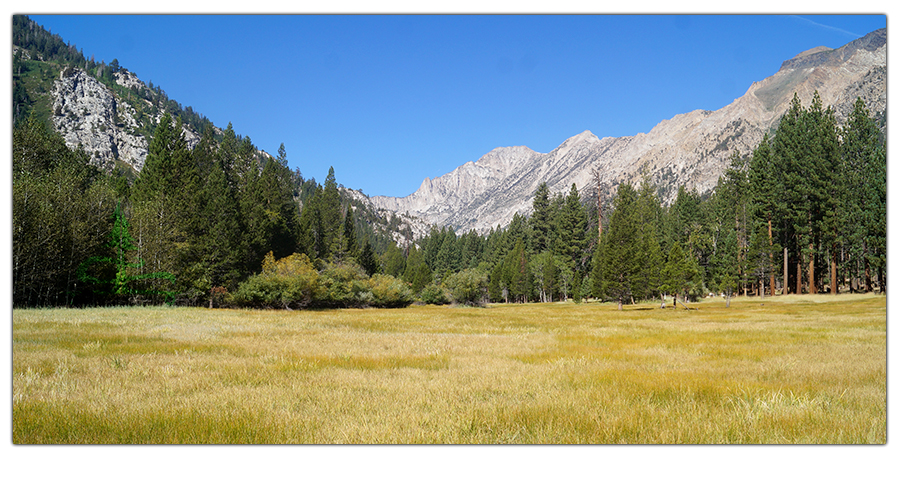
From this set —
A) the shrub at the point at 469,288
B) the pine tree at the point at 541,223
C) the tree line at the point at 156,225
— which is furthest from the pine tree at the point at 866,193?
the pine tree at the point at 541,223

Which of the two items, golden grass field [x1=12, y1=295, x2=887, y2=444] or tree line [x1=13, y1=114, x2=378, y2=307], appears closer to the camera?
golden grass field [x1=12, y1=295, x2=887, y2=444]

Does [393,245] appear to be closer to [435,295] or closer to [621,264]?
[435,295]

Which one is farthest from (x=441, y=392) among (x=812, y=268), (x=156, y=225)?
(x=156, y=225)

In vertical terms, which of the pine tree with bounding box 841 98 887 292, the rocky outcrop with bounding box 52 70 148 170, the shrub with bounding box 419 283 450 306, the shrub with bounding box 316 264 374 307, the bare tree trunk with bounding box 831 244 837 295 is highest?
the rocky outcrop with bounding box 52 70 148 170

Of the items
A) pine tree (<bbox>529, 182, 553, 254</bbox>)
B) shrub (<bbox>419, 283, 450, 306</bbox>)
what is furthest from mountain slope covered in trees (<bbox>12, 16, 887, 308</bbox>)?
pine tree (<bbox>529, 182, 553, 254</bbox>)

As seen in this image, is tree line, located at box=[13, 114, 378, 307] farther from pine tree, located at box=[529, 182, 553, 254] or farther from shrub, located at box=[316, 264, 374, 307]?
pine tree, located at box=[529, 182, 553, 254]

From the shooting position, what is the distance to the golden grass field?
5875 mm

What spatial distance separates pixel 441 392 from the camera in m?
7.92

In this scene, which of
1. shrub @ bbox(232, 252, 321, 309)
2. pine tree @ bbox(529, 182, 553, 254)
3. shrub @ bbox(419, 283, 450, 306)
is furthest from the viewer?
pine tree @ bbox(529, 182, 553, 254)

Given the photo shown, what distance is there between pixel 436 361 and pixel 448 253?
11242 cm

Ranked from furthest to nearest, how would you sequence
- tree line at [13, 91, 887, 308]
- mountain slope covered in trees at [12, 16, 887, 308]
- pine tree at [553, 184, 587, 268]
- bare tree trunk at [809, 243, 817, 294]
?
pine tree at [553, 184, 587, 268] < bare tree trunk at [809, 243, 817, 294] < tree line at [13, 91, 887, 308] < mountain slope covered in trees at [12, 16, 887, 308]

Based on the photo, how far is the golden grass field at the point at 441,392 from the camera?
5.88 m

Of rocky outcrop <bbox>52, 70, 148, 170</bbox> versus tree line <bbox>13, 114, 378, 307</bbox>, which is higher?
rocky outcrop <bbox>52, 70, 148, 170</bbox>

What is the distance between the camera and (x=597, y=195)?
285 ft
